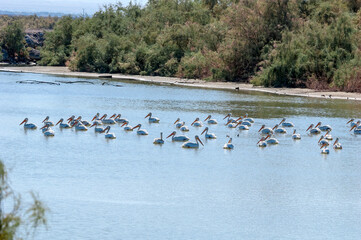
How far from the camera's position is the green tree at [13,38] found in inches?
2837

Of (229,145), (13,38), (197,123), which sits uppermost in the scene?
(13,38)

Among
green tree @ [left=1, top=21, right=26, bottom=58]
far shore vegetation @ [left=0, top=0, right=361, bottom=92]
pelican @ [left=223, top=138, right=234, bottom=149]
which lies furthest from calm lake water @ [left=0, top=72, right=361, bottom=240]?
green tree @ [left=1, top=21, right=26, bottom=58]

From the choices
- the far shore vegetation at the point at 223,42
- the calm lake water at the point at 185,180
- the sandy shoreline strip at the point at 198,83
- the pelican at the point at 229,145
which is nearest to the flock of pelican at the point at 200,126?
the pelican at the point at 229,145

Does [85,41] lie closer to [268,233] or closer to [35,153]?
[35,153]

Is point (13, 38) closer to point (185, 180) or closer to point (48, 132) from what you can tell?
point (48, 132)

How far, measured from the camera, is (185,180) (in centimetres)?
2122

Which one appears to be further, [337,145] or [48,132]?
[48,132]

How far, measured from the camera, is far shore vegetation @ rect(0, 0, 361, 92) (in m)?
48.4

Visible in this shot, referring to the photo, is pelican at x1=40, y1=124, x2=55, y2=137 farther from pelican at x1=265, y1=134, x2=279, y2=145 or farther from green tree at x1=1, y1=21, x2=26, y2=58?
green tree at x1=1, y1=21, x2=26, y2=58

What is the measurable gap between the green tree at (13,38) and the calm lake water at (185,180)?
1438 inches

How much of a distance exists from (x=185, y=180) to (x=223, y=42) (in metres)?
34.2

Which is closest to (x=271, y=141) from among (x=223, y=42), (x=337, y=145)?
(x=337, y=145)

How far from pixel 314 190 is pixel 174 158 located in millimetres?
5508

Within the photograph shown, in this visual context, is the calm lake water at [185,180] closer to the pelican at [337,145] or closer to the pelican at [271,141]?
the pelican at [271,141]
